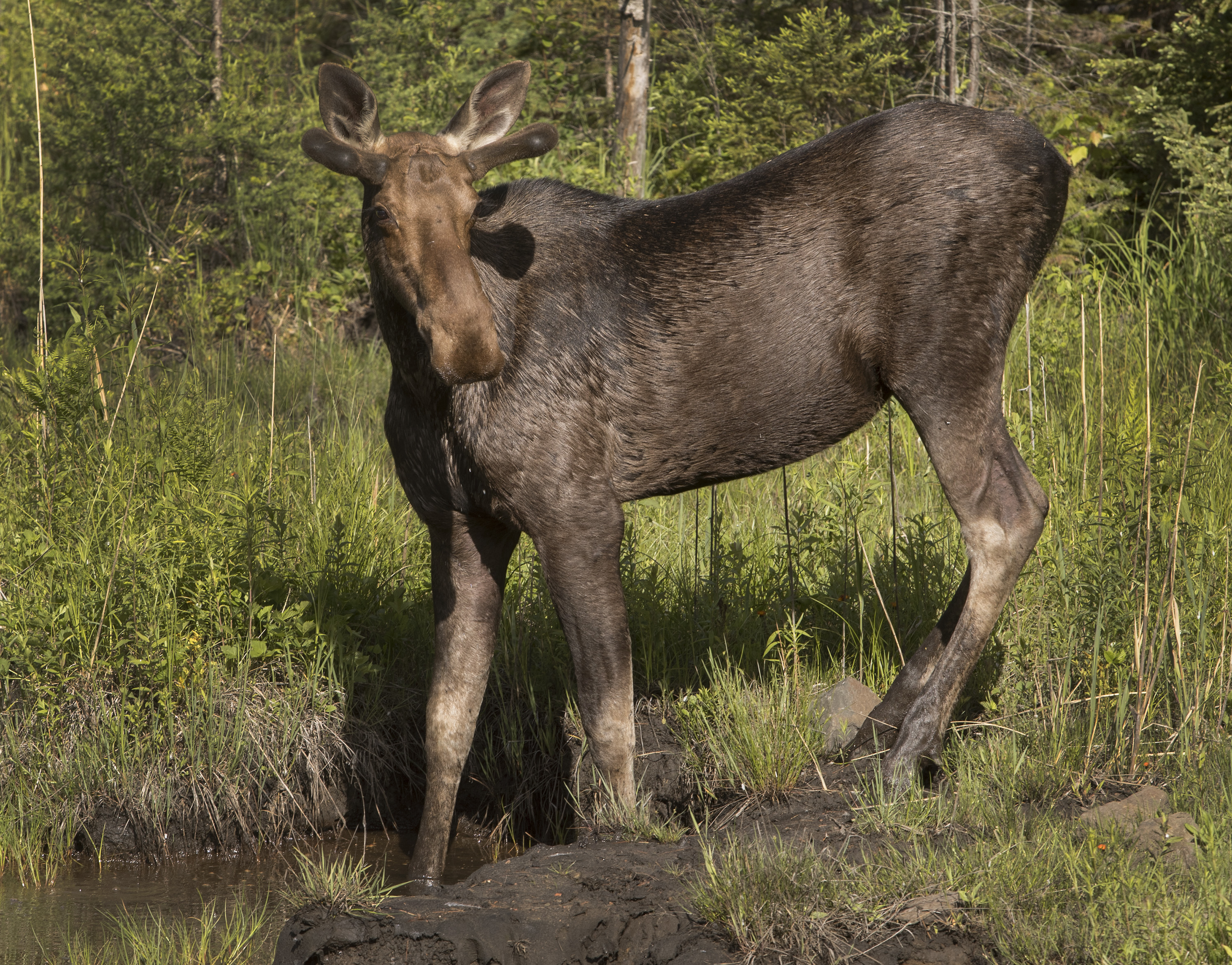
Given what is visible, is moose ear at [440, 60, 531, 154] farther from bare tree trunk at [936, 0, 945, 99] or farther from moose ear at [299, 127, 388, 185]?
bare tree trunk at [936, 0, 945, 99]

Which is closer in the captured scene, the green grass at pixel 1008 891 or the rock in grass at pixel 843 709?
the green grass at pixel 1008 891

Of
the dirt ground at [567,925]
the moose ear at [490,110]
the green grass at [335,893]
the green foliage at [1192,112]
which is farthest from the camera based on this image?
the green foliage at [1192,112]

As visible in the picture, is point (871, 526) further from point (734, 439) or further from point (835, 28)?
point (835, 28)

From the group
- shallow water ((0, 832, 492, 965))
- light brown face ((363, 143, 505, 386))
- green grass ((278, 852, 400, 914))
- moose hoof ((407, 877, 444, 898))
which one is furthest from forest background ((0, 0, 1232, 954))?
light brown face ((363, 143, 505, 386))

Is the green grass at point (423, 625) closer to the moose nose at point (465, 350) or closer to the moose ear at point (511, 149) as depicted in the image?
the moose nose at point (465, 350)

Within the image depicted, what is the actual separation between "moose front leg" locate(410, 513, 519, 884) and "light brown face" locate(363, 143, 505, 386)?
0.96m

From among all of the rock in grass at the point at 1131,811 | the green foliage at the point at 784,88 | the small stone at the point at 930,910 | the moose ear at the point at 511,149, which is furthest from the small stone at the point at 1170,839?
the green foliage at the point at 784,88

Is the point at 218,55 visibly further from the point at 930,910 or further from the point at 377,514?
the point at 930,910

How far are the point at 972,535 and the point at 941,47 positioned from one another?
21.5 ft

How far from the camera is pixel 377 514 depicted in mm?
6203

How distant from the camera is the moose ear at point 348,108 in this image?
4027 mm

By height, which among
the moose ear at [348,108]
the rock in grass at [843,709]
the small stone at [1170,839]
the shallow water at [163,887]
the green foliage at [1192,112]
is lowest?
the shallow water at [163,887]

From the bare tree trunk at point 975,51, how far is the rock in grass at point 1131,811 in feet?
22.3

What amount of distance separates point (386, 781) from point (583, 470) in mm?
2104
